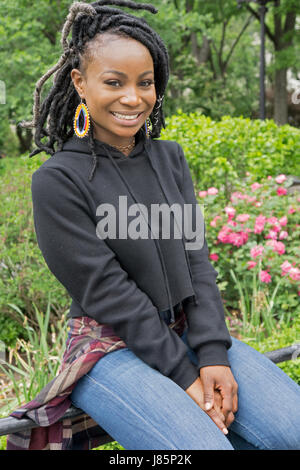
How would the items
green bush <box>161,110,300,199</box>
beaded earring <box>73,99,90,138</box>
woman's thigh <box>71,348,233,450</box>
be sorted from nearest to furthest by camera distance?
woman's thigh <box>71,348,233,450</box> → beaded earring <box>73,99,90,138</box> → green bush <box>161,110,300,199</box>

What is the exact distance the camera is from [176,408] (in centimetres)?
157

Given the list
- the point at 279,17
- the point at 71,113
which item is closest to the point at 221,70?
the point at 279,17

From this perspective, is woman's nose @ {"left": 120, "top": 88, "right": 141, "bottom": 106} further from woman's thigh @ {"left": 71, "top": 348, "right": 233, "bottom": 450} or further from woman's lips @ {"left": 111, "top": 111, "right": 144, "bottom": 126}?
woman's thigh @ {"left": 71, "top": 348, "right": 233, "bottom": 450}

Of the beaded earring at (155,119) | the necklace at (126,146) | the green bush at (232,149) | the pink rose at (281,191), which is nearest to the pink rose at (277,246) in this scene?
the pink rose at (281,191)

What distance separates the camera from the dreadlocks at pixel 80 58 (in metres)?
1.77

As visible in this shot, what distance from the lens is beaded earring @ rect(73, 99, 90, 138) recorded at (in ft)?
6.05

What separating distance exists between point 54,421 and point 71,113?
111cm

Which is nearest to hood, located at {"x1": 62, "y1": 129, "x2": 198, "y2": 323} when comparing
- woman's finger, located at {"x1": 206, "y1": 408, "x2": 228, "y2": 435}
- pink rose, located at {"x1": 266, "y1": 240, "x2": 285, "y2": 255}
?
woman's finger, located at {"x1": 206, "y1": 408, "x2": 228, "y2": 435}

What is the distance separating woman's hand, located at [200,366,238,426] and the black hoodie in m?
0.03

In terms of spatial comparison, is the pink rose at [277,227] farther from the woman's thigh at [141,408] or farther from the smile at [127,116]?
the woman's thigh at [141,408]

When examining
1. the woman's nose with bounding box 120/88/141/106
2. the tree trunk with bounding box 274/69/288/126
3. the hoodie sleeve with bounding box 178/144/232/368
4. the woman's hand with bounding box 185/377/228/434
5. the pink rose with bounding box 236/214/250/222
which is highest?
the woman's nose with bounding box 120/88/141/106

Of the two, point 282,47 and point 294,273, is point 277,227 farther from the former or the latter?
point 282,47

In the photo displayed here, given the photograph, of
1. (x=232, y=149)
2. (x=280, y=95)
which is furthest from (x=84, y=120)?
(x=280, y=95)

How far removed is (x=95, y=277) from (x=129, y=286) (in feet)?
0.39
